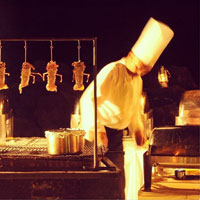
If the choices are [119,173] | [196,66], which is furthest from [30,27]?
[119,173]

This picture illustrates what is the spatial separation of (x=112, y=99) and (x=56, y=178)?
289 cm

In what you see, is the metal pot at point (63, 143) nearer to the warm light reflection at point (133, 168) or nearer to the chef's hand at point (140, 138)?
the warm light reflection at point (133, 168)

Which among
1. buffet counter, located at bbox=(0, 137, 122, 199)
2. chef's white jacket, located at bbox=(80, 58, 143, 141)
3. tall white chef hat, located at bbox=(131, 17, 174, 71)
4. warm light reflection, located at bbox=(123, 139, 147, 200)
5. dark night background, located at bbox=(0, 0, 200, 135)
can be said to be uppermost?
dark night background, located at bbox=(0, 0, 200, 135)

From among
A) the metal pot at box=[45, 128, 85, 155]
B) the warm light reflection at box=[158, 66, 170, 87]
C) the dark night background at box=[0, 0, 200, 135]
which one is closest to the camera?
the metal pot at box=[45, 128, 85, 155]

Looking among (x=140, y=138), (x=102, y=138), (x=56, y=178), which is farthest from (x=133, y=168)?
(x=56, y=178)

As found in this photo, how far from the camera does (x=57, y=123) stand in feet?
35.4

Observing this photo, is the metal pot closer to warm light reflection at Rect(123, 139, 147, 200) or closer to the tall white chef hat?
warm light reflection at Rect(123, 139, 147, 200)

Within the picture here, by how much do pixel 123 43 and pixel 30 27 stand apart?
2318 millimetres

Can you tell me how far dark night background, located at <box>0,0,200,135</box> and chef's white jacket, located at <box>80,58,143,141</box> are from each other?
117 inches

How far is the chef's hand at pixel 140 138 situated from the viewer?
6.89 m

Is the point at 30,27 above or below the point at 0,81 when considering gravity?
above

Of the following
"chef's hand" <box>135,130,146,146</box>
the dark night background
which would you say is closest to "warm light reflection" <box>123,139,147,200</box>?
"chef's hand" <box>135,130,146,146</box>

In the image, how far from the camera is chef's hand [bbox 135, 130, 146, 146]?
6.89m

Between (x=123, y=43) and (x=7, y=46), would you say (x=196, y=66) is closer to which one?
(x=123, y=43)
